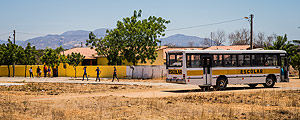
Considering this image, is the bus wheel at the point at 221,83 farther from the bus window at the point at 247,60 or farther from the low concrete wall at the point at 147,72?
the low concrete wall at the point at 147,72

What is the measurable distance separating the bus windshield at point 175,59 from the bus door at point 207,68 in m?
1.54

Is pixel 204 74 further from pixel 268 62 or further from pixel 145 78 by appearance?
pixel 145 78

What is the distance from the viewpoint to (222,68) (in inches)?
1033

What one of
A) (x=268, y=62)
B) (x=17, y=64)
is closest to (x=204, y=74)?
(x=268, y=62)

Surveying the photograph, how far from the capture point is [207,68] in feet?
84.0

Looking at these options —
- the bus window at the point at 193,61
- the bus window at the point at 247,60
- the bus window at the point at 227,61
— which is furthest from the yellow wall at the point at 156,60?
the bus window at the point at 193,61

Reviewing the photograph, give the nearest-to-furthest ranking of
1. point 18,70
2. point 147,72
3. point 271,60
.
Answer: point 271,60
point 147,72
point 18,70

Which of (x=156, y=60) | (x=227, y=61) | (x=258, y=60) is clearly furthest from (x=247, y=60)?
(x=156, y=60)

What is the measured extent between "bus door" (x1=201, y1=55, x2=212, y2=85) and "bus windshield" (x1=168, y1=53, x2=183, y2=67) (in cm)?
154

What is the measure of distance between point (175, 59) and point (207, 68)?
2.18 m

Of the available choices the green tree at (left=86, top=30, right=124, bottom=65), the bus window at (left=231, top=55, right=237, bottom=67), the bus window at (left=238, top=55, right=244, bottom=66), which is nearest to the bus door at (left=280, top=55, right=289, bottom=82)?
the bus window at (left=238, top=55, right=244, bottom=66)

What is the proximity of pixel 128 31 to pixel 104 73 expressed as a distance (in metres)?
7.00

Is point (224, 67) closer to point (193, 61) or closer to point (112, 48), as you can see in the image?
point (193, 61)

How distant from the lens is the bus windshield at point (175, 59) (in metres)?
25.0
